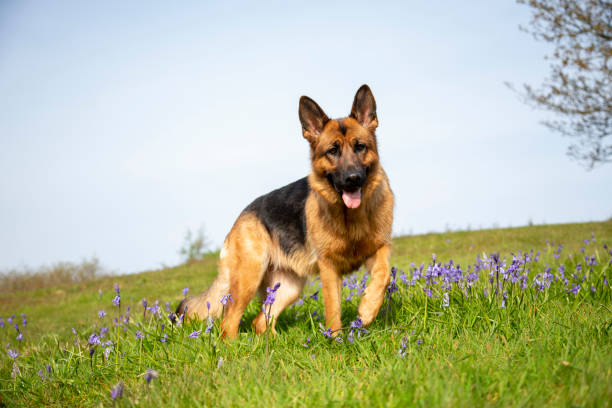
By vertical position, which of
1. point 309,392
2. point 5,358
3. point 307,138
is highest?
point 307,138

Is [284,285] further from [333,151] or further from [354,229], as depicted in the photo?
[333,151]

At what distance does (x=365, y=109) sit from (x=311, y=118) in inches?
22.1

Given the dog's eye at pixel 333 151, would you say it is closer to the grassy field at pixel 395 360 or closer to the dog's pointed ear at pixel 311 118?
the dog's pointed ear at pixel 311 118

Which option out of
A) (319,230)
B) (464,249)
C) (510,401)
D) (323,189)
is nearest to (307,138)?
(323,189)

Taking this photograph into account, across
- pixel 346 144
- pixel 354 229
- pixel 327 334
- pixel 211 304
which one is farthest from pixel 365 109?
pixel 211 304

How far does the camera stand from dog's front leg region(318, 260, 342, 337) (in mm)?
4047

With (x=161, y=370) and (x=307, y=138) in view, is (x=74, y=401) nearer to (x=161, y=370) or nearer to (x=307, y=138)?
(x=161, y=370)

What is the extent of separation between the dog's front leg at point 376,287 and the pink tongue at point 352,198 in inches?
21.4

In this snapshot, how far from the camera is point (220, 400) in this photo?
2615 mm

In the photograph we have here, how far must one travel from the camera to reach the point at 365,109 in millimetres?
4473

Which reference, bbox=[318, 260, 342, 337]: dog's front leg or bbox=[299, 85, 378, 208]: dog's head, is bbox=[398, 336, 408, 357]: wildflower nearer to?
bbox=[318, 260, 342, 337]: dog's front leg

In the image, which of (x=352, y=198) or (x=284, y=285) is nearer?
(x=352, y=198)

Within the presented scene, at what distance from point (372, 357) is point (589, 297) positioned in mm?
2875

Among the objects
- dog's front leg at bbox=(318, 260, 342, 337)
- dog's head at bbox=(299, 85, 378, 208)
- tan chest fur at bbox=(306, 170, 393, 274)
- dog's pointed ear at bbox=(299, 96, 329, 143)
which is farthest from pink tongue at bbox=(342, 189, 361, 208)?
dog's pointed ear at bbox=(299, 96, 329, 143)
